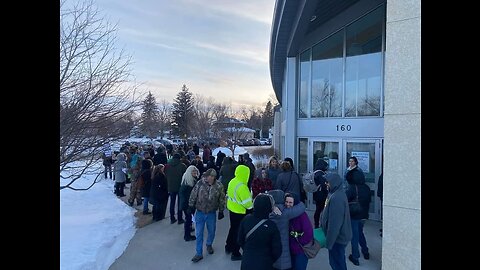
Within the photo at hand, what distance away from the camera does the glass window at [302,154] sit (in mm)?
10611

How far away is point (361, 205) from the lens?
5926 mm

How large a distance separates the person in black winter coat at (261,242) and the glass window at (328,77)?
6.91 meters

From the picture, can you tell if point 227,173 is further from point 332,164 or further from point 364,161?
point 364,161

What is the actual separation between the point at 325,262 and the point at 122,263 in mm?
3935

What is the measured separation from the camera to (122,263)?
592 cm

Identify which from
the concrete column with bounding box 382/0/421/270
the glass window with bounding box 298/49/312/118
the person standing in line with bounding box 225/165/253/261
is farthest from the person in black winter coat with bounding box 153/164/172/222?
the concrete column with bounding box 382/0/421/270

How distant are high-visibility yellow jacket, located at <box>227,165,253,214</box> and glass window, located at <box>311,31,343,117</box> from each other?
5499 millimetres

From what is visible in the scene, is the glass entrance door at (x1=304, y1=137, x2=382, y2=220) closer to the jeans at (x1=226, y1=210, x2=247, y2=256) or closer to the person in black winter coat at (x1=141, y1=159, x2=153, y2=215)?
the jeans at (x1=226, y1=210, x2=247, y2=256)

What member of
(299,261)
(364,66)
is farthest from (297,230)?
(364,66)

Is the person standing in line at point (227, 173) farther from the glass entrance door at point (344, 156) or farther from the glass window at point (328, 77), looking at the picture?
the glass window at point (328, 77)

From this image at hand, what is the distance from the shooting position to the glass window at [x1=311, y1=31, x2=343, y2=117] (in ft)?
33.1
